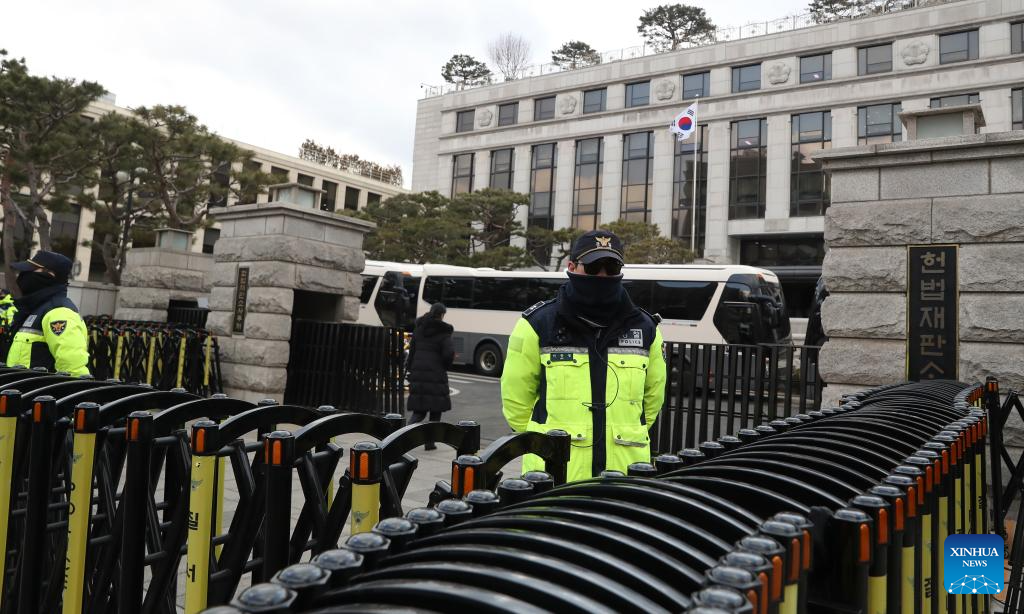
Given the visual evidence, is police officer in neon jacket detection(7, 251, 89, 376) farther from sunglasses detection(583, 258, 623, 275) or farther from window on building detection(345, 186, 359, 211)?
window on building detection(345, 186, 359, 211)

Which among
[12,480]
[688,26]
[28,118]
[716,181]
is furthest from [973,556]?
[688,26]

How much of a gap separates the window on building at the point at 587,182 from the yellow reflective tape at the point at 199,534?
41.0 meters

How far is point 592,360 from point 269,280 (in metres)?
8.19

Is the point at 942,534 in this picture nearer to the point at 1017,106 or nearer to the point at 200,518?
the point at 200,518

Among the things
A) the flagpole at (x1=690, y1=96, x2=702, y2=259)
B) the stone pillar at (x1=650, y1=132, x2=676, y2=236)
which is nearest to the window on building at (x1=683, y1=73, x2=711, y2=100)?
the flagpole at (x1=690, y1=96, x2=702, y2=259)

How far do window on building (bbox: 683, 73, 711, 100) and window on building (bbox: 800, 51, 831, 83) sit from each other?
5143mm

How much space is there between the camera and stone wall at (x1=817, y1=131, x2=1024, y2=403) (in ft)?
18.9

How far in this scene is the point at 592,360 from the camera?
3281mm

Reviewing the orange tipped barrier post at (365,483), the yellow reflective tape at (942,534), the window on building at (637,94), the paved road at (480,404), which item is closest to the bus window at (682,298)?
the paved road at (480,404)

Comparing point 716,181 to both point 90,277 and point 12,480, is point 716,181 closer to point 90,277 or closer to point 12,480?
point 12,480

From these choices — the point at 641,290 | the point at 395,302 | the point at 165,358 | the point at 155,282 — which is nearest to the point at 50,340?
the point at 165,358

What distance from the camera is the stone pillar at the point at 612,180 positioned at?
4200 centimetres

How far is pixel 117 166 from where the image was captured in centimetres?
2444

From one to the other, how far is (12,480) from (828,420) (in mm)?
3271
